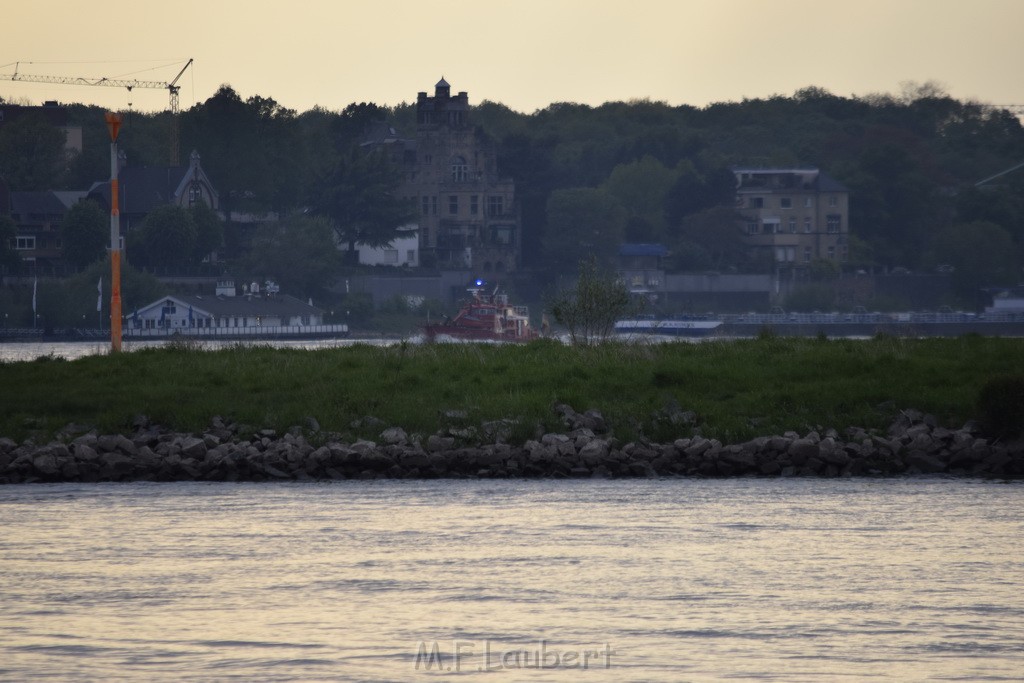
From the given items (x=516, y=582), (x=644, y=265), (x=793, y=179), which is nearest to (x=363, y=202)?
(x=644, y=265)

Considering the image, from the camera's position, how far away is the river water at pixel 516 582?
59.5 ft

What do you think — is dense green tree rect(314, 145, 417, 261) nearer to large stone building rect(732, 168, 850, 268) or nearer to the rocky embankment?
large stone building rect(732, 168, 850, 268)

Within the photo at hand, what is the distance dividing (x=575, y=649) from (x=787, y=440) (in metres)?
14.9

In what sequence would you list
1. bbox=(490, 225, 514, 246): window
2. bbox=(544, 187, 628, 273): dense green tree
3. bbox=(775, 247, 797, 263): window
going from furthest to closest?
bbox=(775, 247, 797, 263): window
bbox=(490, 225, 514, 246): window
bbox=(544, 187, 628, 273): dense green tree

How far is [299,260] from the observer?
164625 mm

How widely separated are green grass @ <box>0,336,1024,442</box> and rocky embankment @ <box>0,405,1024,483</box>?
899 millimetres

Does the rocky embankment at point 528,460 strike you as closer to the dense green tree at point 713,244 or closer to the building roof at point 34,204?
the building roof at point 34,204

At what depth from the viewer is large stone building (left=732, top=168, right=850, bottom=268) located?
193500mm

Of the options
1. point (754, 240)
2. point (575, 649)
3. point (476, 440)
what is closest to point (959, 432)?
point (476, 440)

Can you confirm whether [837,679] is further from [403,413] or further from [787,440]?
[403,413]

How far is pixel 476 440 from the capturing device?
3331 cm

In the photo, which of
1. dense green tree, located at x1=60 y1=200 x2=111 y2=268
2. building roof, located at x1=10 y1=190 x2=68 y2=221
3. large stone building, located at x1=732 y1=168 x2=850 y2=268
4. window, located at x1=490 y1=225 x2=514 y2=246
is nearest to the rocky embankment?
dense green tree, located at x1=60 y1=200 x2=111 y2=268

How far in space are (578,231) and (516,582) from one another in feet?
544

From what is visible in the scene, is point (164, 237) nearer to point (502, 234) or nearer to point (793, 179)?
point (502, 234)
